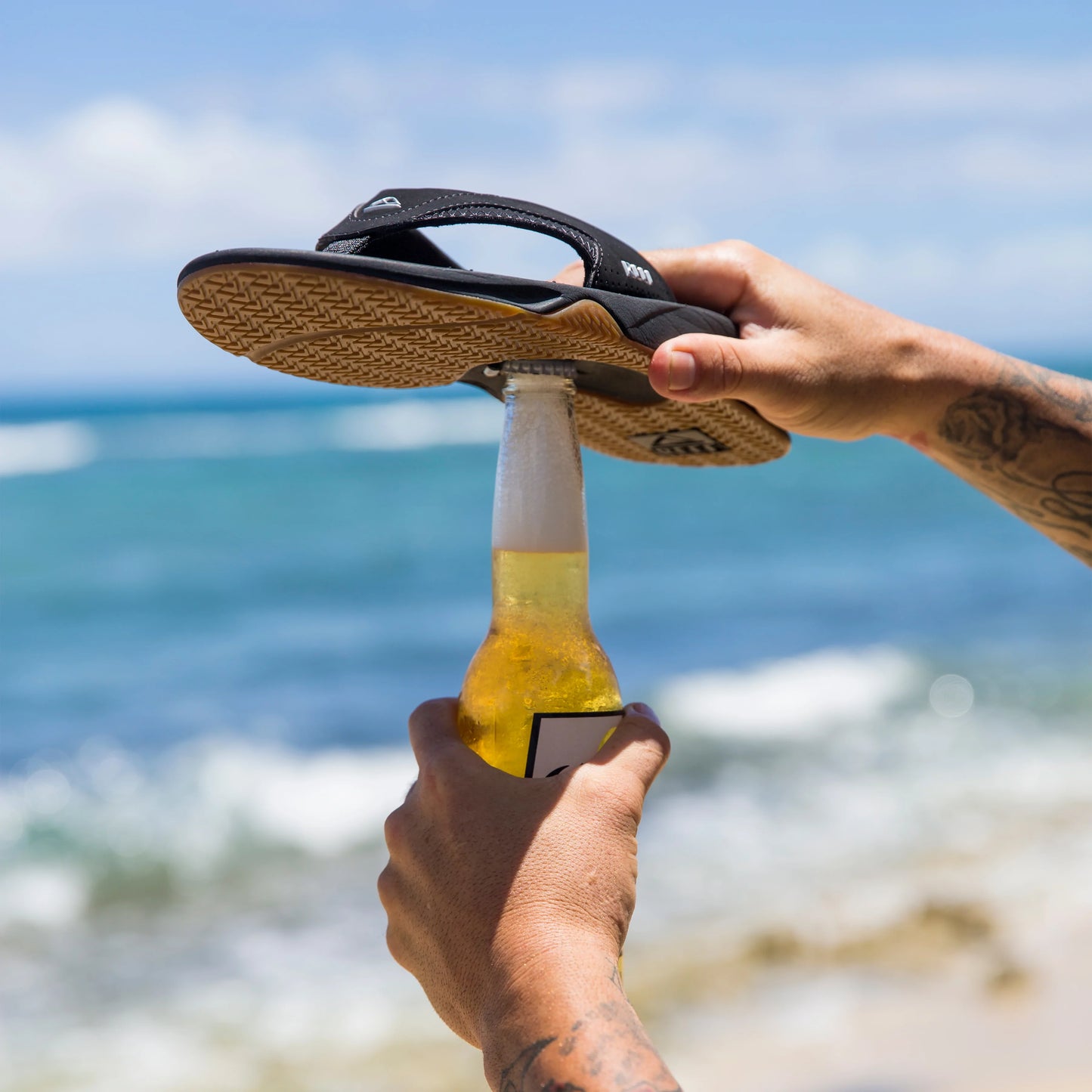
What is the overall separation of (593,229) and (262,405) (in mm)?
55928

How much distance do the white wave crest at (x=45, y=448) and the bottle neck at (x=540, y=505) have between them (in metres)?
25.8

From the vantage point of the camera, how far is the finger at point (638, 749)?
51.3 inches

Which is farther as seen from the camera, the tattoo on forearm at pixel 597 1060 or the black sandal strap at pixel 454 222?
the black sandal strap at pixel 454 222

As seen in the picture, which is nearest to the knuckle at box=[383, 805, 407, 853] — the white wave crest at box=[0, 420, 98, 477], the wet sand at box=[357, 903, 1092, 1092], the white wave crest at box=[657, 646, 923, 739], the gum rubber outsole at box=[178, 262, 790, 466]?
the gum rubber outsole at box=[178, 262, 790, 466]

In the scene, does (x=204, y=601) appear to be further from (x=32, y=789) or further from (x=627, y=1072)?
Answer: (x=627, y=1072)

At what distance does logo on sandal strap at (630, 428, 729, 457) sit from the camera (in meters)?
1.69

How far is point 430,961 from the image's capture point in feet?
4.18

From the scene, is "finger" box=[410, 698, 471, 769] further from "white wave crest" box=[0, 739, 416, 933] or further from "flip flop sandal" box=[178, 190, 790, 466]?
"white wave crest" box=[0, 739, 416, 933]

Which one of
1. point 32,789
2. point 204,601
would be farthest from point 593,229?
point 204,601

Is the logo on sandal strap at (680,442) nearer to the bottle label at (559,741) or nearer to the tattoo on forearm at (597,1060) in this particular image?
the bottle label at (559,741)

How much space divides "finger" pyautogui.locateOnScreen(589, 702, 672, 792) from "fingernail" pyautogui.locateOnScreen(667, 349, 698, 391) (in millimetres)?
396

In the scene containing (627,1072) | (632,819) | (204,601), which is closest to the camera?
(627,1072)

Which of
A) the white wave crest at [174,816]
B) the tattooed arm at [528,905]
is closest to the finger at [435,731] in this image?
the tattooed arm at [528,905]

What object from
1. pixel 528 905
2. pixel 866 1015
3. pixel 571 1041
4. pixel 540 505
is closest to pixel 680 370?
pixel 540 505
